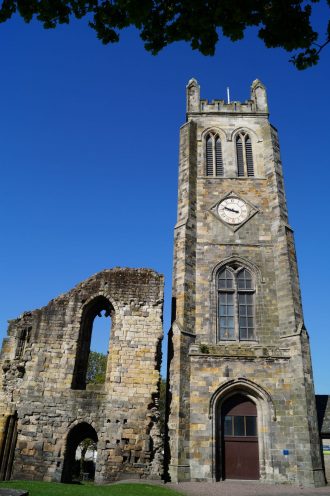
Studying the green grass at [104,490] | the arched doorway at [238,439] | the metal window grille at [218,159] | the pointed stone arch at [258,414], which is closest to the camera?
the green grass at [104,490]

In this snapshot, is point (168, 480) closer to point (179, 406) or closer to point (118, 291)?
point (179, 406)

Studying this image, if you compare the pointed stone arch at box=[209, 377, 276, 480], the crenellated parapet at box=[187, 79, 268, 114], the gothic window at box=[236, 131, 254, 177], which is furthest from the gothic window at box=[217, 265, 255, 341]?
the crenellated parapet at box=[187, 79, 268, 114]

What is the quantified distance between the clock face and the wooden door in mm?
8536

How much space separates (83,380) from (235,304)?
24.3 feet

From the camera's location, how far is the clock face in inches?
772

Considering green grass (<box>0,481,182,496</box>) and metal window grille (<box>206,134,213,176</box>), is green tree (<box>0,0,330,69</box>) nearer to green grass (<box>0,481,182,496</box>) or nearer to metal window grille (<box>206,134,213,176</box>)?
green grass (<box>0,481,182,496</box>)

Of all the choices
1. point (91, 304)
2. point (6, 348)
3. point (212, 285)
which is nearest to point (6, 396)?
point (6, 348)

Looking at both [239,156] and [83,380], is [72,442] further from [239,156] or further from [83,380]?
[239,156]

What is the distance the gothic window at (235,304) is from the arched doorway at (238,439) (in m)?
2.70

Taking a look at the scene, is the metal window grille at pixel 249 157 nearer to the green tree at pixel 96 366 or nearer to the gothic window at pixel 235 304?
the gothic window at pixel 235 304

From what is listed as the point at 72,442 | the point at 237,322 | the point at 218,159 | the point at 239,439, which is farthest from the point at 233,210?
the point at 72,442

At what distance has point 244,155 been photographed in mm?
22031

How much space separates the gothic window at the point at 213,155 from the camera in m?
21.5

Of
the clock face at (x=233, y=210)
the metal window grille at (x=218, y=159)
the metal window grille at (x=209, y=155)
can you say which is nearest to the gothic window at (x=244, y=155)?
the metal window grille at (x=218, y=159)
